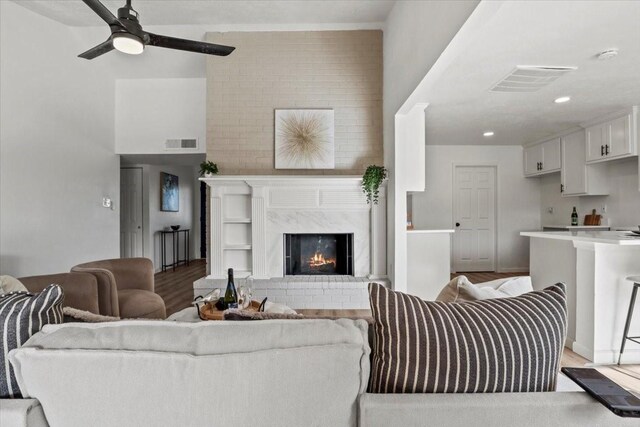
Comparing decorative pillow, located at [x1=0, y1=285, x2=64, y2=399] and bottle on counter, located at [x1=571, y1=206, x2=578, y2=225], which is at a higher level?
bottle on counter, located at [x1=571, y1=206, x2=578, y2=225]

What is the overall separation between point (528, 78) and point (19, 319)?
3932mm

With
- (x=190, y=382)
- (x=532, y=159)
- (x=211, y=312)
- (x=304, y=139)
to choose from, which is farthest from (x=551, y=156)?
(x=190, y=382)

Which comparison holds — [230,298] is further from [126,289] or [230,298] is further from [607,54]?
[607,54]

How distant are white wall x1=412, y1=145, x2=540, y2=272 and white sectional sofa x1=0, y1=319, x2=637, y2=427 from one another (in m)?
5.28

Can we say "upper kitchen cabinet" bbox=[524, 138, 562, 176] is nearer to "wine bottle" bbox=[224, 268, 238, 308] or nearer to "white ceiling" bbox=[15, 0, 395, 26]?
"white ceiling" bbox=[15, 0, 395, 26]

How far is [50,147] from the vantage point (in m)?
3.55

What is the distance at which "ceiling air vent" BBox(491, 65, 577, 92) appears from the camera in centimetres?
288

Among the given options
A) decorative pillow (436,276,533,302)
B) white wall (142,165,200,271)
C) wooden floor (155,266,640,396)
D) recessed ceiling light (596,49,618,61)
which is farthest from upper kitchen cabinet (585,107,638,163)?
white wall (142,165,200,271)

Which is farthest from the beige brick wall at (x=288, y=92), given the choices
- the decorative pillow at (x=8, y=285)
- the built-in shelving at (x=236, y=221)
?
the decorative pillow at (x=8, y=285)

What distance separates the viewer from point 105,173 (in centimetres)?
444

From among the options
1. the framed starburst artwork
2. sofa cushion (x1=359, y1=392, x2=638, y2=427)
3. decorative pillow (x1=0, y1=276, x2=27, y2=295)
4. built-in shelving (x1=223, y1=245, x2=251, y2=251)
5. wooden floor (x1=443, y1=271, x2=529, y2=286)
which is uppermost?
the framed starburst artwork

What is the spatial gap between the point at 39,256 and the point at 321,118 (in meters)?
3.49

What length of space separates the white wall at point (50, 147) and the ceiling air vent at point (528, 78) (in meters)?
4.82

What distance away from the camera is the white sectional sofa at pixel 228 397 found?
75 cm
